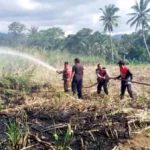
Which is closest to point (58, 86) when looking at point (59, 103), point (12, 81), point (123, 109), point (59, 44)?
point (12, 81)

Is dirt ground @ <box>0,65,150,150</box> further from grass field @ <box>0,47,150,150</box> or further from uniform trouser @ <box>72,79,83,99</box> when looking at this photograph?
uniform trouser @ <box>72,79,83,99</box>

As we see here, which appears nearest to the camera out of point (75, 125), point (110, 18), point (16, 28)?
point (75, 125)

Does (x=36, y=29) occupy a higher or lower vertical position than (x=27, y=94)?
higher

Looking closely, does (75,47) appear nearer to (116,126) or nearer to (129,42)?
(129,42)

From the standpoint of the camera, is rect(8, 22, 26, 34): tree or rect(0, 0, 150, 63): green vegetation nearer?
rect(0, 0, 150, 63): green vegetation

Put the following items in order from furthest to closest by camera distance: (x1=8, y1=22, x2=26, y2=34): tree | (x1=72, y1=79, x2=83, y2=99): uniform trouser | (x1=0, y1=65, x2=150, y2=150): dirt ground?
(x1=8, y1=22, x2=26, y2=34): tree → (x1=72, y1=79, x2=83, y2=99): uniform trouser → (x1=0, y1=65, x2=150, y2=150): dirt ground

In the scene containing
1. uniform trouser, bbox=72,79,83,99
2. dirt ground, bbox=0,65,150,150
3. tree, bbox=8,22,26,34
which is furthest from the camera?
tree, bbox=8,22,26,34

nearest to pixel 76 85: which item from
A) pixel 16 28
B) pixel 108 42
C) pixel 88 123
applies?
pixel 88 123

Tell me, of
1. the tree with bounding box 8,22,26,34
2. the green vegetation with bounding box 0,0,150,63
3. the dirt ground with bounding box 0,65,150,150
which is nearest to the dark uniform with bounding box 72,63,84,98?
the dirt ground with bounding box 0,65,150,150

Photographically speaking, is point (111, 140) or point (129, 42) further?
point (129, 42)

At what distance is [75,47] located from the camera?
5178cm

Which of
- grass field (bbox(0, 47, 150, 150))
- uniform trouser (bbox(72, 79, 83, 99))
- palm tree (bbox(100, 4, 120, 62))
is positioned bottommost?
grass field (bbox(0, 47, 150, 150))

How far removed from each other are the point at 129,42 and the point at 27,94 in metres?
44.4

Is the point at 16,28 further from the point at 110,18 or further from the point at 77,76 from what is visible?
the point at 77,76
